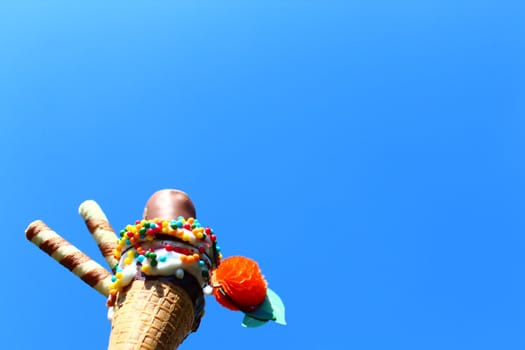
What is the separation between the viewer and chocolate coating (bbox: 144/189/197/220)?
165 inches

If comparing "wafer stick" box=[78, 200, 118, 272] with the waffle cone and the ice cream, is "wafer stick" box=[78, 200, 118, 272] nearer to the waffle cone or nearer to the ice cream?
the ice cream

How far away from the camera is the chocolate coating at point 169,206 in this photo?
165 inches

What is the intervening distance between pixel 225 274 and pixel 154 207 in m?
0.71


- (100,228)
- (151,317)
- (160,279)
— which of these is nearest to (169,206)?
(160,279)

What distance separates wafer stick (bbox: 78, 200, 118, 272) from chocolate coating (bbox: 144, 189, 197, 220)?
0.50 m

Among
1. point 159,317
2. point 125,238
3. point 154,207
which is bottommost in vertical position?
point 159,317

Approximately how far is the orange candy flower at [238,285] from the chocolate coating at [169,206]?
0.46 m

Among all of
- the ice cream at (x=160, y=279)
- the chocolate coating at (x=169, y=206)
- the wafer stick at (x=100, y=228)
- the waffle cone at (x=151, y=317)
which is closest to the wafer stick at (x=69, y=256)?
the wafer stick at (x=100, y=228)

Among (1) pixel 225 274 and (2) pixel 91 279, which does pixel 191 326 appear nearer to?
(1) pixel 225 274

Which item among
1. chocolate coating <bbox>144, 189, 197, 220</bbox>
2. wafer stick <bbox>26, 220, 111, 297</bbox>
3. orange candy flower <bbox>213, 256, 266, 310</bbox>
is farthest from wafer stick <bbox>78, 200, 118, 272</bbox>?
orange candy flower <bbox>213, 256, 266, 310</bbox>

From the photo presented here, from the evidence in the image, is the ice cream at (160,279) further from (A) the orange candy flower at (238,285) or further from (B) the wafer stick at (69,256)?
(B) the wafer stick at (69,256)

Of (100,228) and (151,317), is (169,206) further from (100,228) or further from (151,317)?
(151,317)

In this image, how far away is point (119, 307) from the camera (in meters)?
3.64

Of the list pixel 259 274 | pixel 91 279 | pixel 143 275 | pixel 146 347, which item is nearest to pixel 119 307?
pixel 143 275
